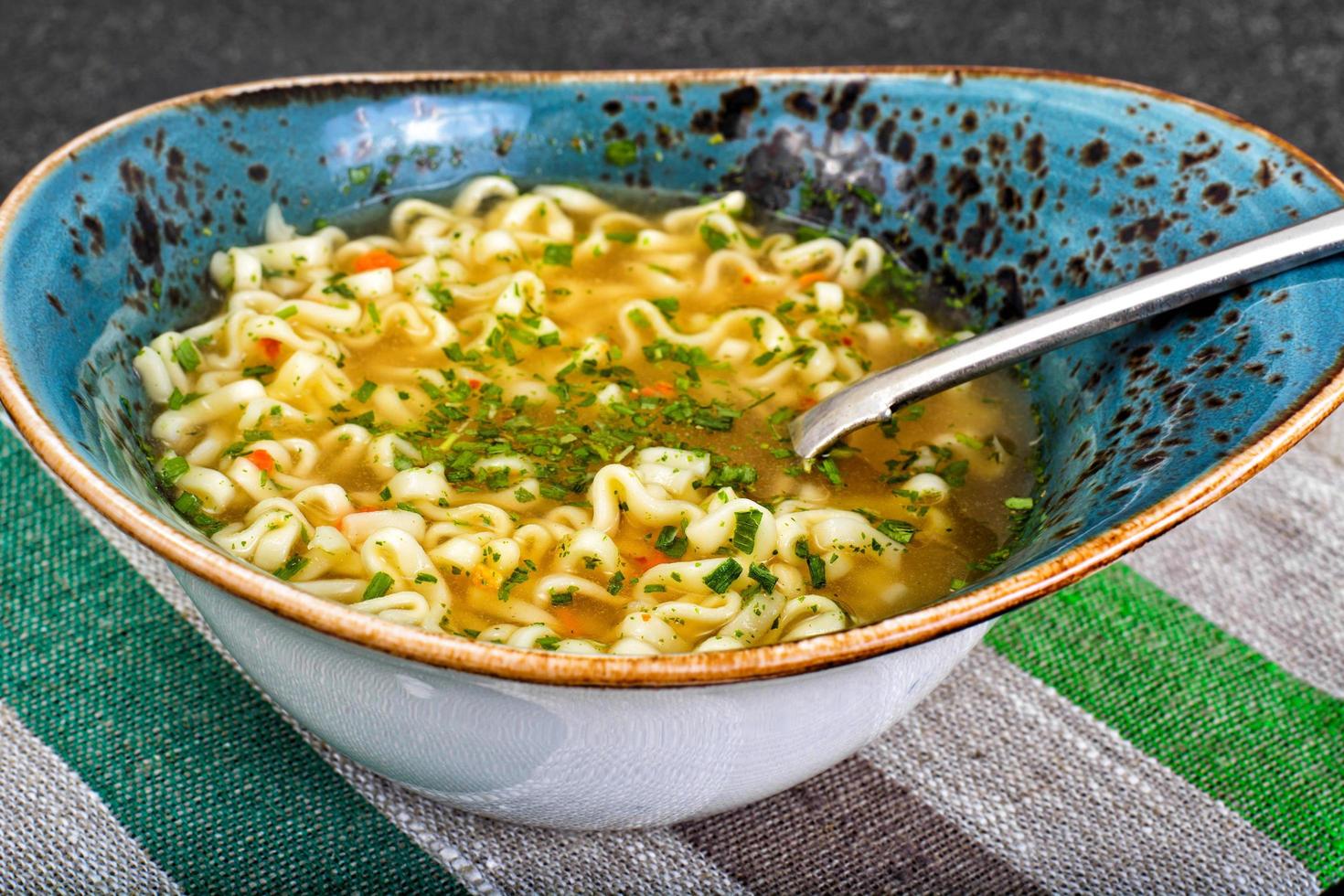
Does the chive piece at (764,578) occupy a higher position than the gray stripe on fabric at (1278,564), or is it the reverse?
the chive piece at (764,578)

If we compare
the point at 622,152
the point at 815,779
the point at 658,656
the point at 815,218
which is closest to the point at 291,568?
the point at 658,656

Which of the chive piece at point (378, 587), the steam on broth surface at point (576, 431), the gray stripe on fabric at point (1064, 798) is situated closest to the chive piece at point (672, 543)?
the steam on broth surface at point (576, 431)

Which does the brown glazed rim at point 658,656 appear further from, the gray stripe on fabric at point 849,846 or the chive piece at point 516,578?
the gray stripe on fabric at point 849,846

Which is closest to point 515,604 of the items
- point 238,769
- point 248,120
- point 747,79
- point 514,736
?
point 514,736

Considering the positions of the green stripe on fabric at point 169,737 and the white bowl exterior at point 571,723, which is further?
the green stripe on fabric at point 169,737

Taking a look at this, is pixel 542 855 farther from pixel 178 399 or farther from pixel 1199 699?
pixel 1199 699

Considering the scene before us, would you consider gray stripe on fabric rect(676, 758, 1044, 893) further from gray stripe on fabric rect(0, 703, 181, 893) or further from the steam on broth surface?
gray stripe on fabric rect(0, 703, 181, 893)

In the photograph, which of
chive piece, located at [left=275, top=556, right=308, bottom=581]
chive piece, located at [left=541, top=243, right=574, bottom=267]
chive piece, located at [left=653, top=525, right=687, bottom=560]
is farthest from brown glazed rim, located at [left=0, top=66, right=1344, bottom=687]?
chive piece, located at [left=541, top=243, right=574, bottom=267]
